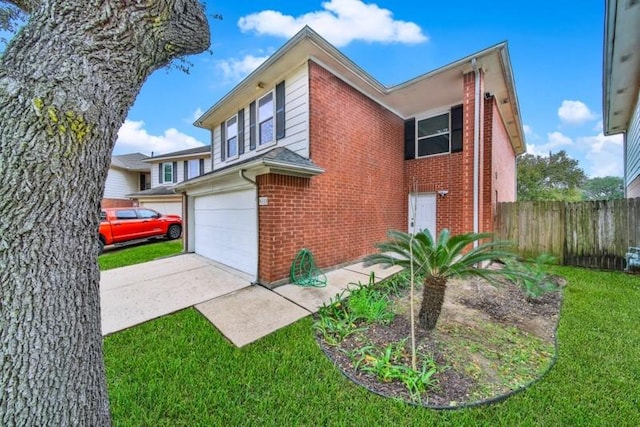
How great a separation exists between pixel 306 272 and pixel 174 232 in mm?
9346

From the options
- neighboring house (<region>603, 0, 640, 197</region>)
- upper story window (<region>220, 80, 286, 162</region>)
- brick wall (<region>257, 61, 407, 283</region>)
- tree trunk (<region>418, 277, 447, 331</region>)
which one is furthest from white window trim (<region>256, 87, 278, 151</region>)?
neighboring house (<region>603, 0, 640, 197</region>)

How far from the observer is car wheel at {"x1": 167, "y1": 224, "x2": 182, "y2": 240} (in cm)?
1206

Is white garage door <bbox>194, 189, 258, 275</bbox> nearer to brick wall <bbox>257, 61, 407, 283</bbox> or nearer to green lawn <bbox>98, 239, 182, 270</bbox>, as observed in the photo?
brick wall <bbox>257, 61, 407, 283</bbox>

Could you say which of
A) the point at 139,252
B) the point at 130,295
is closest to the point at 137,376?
the point at 130,295

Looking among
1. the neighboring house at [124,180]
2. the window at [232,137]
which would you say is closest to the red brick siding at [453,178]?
the window at [232,137]

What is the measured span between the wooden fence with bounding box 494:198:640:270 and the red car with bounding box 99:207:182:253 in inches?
518

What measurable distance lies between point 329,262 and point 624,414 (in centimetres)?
478

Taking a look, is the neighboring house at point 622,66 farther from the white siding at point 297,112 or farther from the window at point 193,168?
the window at point 193,168

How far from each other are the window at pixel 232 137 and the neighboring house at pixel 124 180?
14173 millimetres

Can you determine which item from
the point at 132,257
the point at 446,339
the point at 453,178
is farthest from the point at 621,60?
the point at 132,257

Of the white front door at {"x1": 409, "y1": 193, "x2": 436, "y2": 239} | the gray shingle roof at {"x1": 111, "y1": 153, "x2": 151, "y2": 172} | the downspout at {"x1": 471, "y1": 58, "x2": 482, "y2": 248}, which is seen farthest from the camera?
the gray shingle roof at {"x1": 111, "y1": 153, "x2": 151, "y2": 172}

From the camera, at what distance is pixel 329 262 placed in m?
6.30

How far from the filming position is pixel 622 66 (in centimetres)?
646

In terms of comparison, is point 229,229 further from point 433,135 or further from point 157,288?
point 433,135
